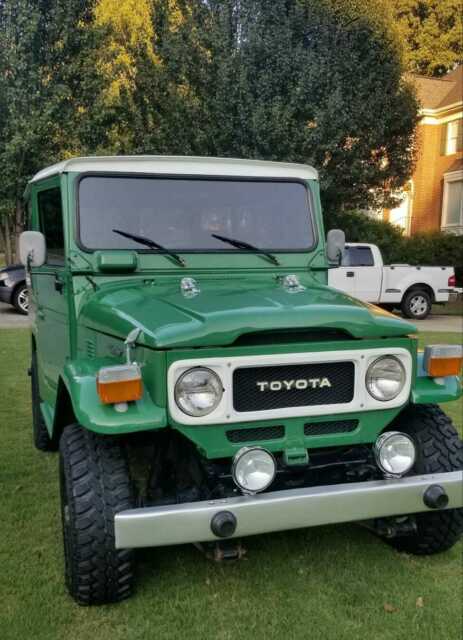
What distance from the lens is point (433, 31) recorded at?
1163 inches

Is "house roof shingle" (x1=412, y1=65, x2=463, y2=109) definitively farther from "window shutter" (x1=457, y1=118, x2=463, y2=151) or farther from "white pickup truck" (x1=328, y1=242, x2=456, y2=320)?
"white pickup truck" (x1=328, y1=242, x2=456, y2=320)

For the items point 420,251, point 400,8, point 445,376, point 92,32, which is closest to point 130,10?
point 92,32

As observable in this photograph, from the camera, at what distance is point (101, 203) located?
144 inches

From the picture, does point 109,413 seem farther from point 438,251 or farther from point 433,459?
point 438,251

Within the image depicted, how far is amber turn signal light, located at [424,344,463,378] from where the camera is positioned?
3064 mm

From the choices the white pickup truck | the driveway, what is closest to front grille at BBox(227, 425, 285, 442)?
the driveway

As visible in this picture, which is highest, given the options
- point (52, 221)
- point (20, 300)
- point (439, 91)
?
point (439, 91)

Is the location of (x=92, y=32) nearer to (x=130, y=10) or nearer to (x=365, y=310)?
(x=130, y=10)

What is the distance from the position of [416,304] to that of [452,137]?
42.9 feet

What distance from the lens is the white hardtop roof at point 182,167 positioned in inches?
145

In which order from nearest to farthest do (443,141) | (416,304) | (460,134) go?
(416,304), (460,134), (443,141)

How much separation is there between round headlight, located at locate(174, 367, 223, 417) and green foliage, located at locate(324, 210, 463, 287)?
16.6 metres

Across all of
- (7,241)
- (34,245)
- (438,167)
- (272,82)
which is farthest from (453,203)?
(34,245)

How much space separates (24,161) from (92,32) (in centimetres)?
377
